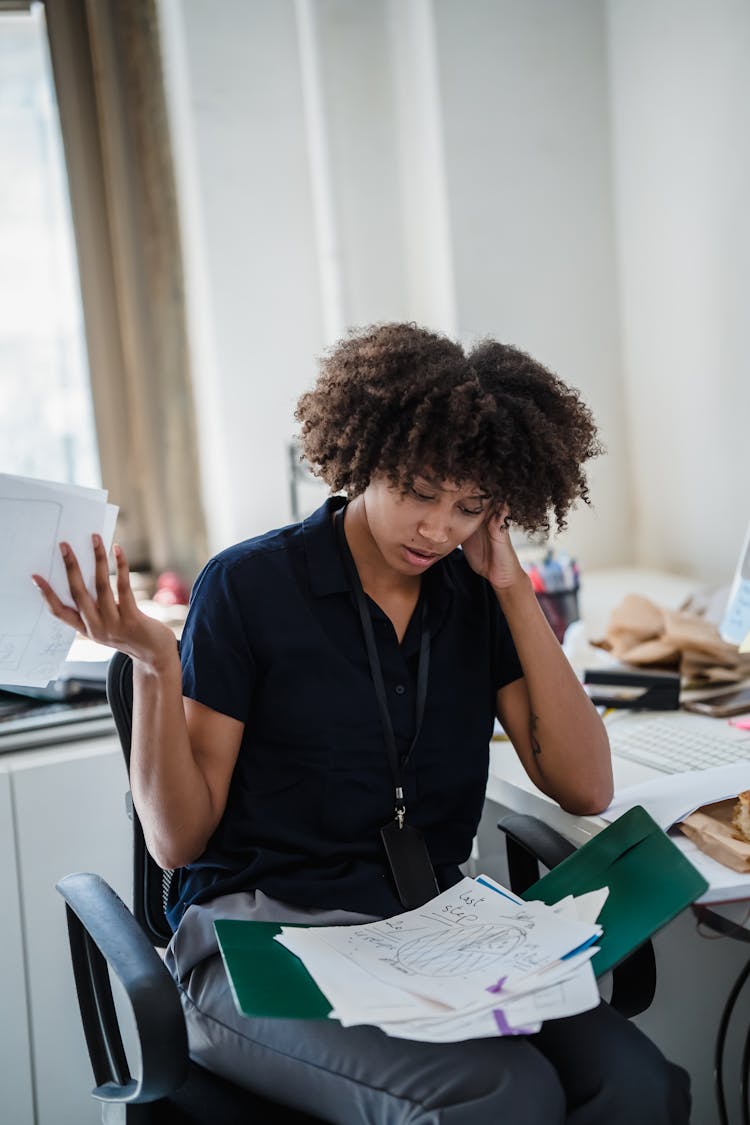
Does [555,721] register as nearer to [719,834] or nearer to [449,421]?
[719,834]

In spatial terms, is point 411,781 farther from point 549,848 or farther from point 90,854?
point 90,854

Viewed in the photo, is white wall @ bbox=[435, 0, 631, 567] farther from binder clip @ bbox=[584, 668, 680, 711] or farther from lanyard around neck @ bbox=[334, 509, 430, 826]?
lanyard around neck @ bbox=[334, 509, 430, 826]

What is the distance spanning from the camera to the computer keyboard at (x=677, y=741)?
141 cm

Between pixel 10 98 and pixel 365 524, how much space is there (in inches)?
70.8

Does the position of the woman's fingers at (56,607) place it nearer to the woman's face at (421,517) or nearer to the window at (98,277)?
the woman's face at (421,517)

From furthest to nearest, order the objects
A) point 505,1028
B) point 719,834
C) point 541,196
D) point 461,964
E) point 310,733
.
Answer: point 541,196
point 310,733
point 719,834
point 461,964
point 505,1028

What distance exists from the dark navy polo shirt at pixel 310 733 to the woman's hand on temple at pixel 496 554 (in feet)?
0.39

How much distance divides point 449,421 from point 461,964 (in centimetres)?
55

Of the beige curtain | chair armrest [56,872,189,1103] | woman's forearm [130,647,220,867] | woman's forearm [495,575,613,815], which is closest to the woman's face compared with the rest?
woman's forearm [495,575,613,815]

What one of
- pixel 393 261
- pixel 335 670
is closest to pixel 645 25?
pixel 393 261

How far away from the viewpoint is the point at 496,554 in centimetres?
135

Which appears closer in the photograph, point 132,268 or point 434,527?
point 434,527

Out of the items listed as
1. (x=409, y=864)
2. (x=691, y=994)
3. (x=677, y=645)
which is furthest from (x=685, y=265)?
(x=409, y=864)

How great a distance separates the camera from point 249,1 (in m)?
2.40
